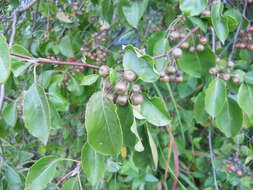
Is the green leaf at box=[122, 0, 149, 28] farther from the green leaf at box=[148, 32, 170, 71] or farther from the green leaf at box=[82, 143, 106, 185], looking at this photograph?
the green leaf at box=[82, 143, 106, 185]

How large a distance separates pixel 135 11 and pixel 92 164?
524 mm

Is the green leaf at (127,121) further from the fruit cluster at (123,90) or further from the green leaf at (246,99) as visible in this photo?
the green leaf at (246,99)

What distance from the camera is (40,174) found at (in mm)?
769

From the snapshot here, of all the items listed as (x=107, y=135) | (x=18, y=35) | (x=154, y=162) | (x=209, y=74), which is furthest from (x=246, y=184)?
(x=18, y=35)

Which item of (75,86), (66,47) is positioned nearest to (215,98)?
(75,86)

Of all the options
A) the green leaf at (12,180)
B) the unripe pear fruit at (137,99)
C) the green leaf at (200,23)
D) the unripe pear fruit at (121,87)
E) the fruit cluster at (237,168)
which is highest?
the green leaf at (200,23)

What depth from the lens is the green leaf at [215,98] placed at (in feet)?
2.69

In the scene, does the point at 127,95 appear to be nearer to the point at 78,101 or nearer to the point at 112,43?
the point at 78,101

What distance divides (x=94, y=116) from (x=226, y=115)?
488 mm

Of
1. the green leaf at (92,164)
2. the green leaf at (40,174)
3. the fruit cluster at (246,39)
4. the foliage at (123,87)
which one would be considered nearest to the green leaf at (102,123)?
the foliage at (123,87)

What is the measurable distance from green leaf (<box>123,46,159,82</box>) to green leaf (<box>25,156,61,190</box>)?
349 mm

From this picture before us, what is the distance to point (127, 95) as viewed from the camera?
0.63 metres

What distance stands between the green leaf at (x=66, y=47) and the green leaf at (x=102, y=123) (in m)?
0.85

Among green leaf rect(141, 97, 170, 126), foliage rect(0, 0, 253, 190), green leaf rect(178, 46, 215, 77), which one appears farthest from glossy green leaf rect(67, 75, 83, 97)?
green leaf rect(141, 97, 170, 126)
